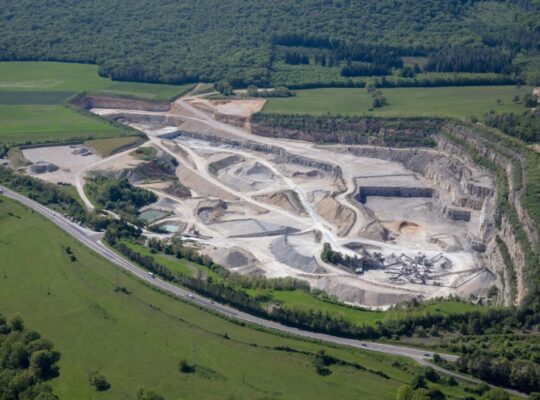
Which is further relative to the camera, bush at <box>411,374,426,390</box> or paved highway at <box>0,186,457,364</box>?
paved highway at <box>0,186,457,364</box>

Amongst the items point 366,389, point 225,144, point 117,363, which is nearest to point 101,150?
point 225,144

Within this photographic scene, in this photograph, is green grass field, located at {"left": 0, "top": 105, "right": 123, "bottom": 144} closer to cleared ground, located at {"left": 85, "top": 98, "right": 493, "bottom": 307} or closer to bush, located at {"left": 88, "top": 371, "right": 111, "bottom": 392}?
cleared ground, located at {"left": 85, "top": 98, "right": 493, "bottom": 307}

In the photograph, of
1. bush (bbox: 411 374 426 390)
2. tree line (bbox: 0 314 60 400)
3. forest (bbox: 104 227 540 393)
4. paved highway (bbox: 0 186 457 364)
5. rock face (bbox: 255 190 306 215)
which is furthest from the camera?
rock face (bbox: 255 190 306 215)

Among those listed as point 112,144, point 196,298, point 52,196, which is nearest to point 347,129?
point 112,144

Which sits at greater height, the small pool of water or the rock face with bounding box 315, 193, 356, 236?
the rock face with bounding box 315, 193, 356, 236

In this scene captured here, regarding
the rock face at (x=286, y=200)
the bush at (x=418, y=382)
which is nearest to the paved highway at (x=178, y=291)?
the bush at (x=418, y=382)

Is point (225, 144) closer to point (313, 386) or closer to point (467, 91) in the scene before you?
point (467, 91)

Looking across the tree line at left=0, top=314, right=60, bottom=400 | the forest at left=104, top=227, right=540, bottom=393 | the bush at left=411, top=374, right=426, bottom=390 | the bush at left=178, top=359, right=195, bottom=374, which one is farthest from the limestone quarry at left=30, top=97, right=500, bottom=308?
the tree line at left=0, top=314, right=60, bottom=400

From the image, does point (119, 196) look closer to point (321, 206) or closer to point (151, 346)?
point (321, 206)

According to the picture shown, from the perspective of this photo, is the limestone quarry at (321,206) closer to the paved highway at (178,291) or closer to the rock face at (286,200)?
the rock face at (286,200)
